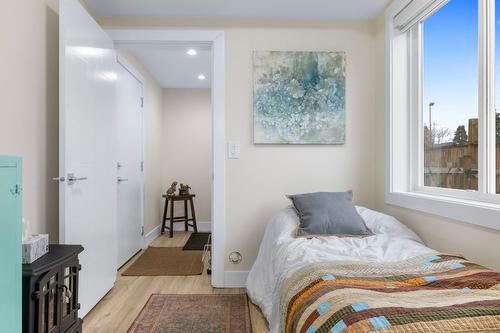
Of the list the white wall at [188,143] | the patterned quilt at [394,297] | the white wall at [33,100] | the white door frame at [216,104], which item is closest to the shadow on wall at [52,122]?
the white wall at [33,100]

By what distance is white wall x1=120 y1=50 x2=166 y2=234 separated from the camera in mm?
4219

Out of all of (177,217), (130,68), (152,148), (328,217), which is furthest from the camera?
(177,217)

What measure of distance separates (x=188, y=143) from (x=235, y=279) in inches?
120

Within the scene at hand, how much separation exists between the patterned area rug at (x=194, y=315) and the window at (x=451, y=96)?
1.64 meters

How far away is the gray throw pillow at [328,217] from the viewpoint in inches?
82.9

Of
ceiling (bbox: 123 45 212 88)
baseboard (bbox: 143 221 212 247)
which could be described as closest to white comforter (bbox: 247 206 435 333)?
ceiling (bbox: 123 45 212 88)

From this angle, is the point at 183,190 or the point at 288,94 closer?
the point at 288,94

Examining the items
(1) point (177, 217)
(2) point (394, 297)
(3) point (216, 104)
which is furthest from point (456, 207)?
(1) point (177, 217)

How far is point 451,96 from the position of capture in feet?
6.61

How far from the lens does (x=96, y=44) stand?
7.72 ft

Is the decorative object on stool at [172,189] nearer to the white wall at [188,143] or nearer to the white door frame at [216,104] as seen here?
the white wall at [188,143]

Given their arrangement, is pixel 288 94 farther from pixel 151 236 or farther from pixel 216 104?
pixel 151 236

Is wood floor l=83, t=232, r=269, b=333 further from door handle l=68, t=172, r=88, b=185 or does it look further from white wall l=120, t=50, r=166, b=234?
white wall l=120, t=50, r=166, b=234

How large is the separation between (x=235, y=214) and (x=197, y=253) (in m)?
1.31
